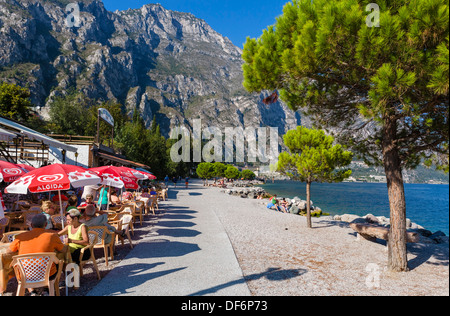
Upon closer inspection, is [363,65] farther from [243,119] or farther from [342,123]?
[243,119]

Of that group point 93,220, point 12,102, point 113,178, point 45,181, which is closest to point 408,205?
point 113,178

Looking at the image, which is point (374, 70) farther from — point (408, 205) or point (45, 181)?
point (408, 205)

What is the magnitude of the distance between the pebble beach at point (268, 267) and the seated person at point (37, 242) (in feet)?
3.04

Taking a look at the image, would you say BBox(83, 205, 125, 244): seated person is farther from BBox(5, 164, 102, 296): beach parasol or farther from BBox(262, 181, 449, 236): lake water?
BBox(262, 181, 449, 236): lake water

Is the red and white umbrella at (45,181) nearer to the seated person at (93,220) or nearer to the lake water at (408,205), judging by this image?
the seated person at (93,220)

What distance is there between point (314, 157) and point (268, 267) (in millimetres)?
5467

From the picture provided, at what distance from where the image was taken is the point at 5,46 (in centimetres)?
9844

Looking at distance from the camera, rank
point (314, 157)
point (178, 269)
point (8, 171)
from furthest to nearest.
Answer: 1. point (314, 157)
2. point (8, 171)
3. point (178, 269)

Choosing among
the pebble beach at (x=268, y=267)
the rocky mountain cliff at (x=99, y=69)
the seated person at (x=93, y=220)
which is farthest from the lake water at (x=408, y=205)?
the rocky mountain cliff at (x=99, y=69)

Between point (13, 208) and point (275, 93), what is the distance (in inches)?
397

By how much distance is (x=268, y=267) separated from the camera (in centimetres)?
513

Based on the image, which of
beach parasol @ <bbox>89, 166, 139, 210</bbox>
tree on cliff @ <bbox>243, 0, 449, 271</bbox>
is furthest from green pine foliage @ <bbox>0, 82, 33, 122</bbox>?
tree on cliff @ <bbox>243, 0, 449, 271</bbox>

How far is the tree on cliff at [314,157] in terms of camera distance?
9.25 metres

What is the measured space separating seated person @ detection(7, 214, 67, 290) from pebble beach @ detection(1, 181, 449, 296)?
0.93m
